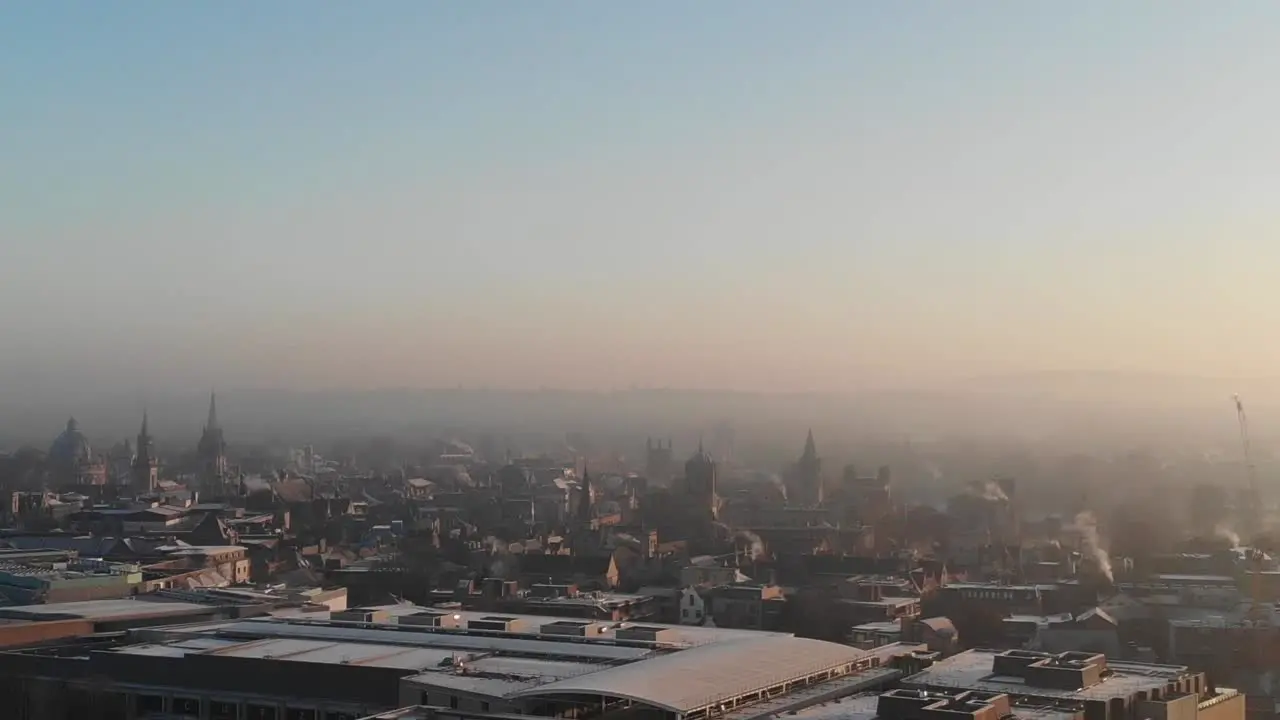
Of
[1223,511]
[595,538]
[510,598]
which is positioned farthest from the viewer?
[1223,511]

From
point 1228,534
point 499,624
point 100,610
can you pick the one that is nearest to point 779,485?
point 1228,534

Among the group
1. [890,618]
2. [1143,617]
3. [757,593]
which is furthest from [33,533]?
[1143,617]

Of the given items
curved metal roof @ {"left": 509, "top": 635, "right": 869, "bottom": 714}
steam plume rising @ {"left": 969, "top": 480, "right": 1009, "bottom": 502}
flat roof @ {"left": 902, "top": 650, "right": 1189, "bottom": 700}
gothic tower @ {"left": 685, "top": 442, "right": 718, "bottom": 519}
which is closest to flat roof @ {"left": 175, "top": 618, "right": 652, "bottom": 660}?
curved metal roof @ {"left": 509, "top": 635, "right": 869, "bottom": 714}

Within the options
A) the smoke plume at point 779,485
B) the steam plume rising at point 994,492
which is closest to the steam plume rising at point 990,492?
the steam plume rising at point 994,492

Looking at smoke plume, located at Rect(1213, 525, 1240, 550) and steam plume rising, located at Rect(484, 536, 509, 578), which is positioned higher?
smoke plume, located at Rect(1213, 525, 1240, 550)

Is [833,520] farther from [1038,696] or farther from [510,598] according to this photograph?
[1038,696]

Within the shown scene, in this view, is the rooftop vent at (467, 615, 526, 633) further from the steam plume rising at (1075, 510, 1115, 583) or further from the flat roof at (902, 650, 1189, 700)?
the steam plume rising at (1075, 510, 1115, 583)
